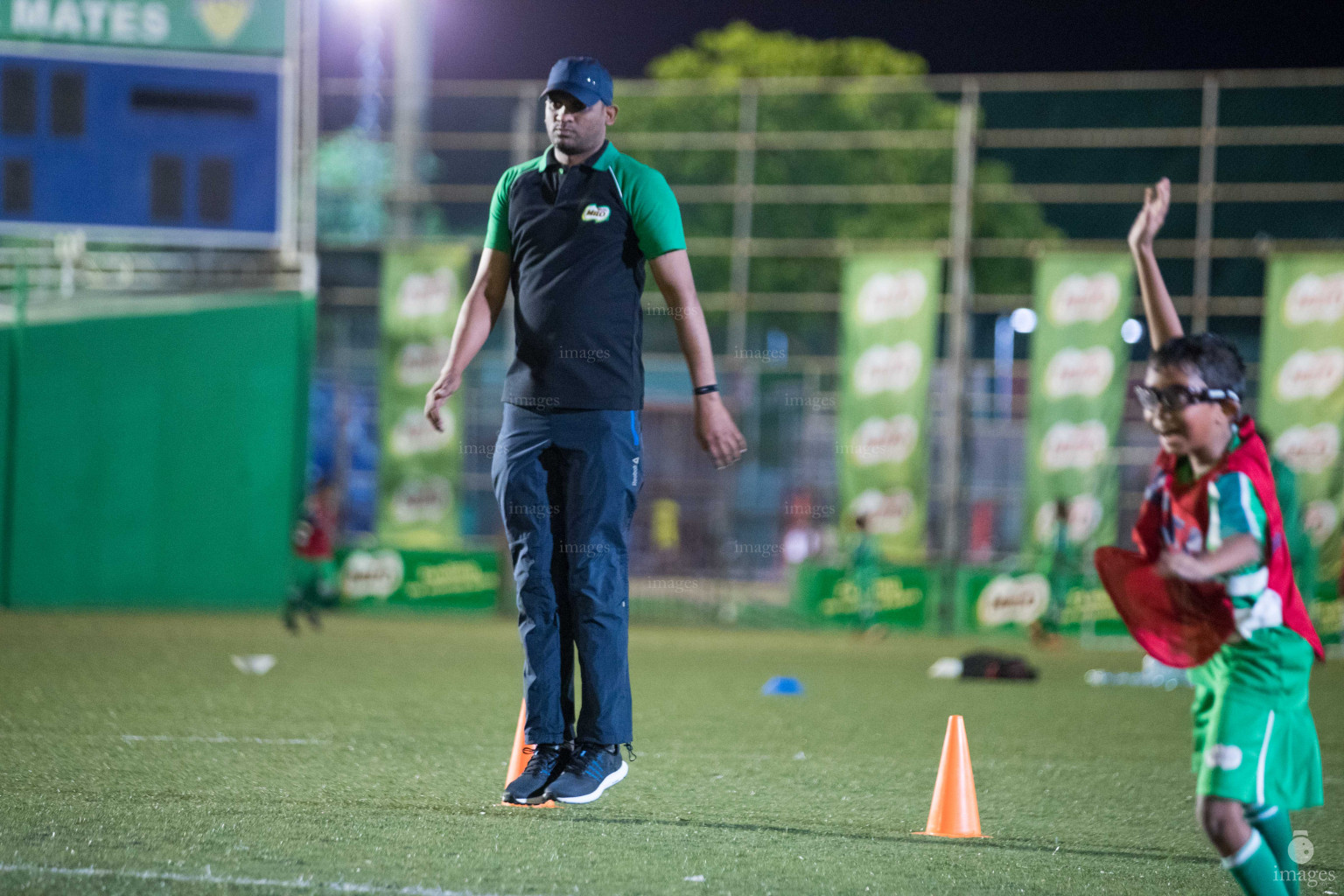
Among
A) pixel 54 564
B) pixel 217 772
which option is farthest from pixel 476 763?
pixel 54 564

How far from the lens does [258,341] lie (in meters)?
20.4

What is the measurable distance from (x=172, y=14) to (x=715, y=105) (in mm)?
19246

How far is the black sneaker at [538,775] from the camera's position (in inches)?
198

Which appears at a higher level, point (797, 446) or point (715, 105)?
point (715, 105)

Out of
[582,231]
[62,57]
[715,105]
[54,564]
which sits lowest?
[54,564]

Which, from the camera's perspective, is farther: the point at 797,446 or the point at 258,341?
the point at 797,446

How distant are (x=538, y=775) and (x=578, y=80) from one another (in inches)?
87.4

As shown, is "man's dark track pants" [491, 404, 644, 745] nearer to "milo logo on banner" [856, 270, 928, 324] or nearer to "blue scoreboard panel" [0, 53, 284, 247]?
"blue scoreboard panel" [0, 53, 284, 247]

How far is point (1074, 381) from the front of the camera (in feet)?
65.9

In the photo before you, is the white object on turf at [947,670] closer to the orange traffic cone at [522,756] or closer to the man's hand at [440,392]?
the orange traffic cone at [522,756]

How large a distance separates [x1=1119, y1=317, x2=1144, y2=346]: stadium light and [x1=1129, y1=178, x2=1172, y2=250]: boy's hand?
15.7 m

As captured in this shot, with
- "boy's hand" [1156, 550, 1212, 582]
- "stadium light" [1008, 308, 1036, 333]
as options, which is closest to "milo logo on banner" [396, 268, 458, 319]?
"stadium light" [1008, 308, 1036, 333]

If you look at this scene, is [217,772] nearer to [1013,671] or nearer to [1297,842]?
[1297,842]

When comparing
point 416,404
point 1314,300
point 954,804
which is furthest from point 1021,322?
point 954,804
